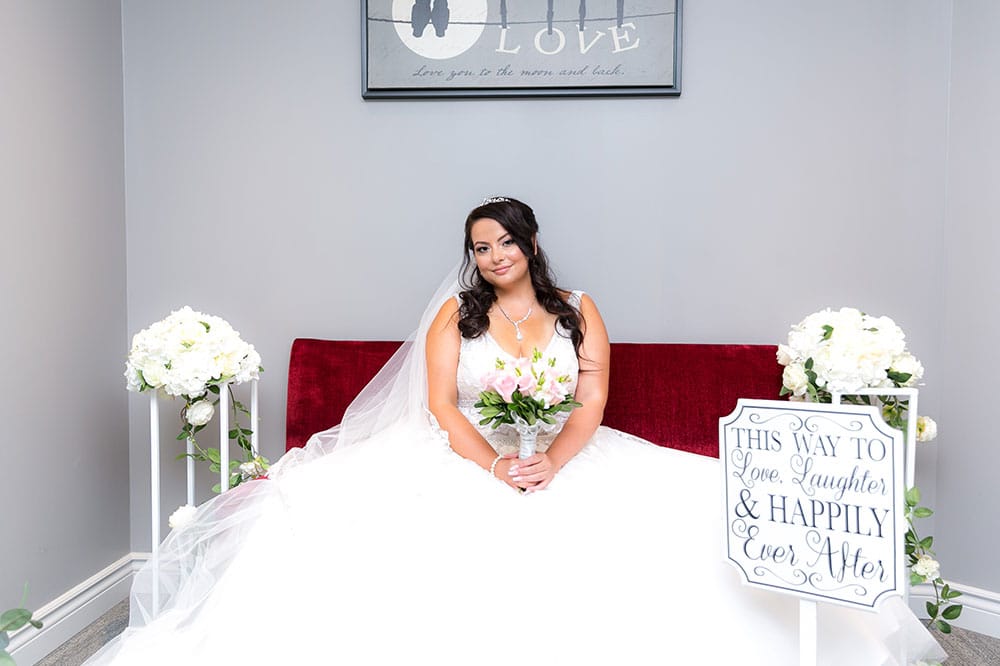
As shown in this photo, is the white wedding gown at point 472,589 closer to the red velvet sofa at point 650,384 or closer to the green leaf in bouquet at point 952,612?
the green leaf in bouquet at point 952,612

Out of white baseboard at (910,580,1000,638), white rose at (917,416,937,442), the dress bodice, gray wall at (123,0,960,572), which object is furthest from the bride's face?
white baseboard at (910,580,1000,638)

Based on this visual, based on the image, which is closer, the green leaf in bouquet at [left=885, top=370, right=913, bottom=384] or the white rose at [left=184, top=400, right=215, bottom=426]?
the green leaf in bouquet at [left=885, top=370, right=913, bottom=384]

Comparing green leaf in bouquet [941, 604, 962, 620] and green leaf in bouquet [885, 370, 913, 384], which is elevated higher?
green leaf in bouquet [885, 370, 913, 384]

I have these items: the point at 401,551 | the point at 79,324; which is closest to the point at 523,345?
the point at 401,551

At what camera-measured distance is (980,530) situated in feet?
7.89

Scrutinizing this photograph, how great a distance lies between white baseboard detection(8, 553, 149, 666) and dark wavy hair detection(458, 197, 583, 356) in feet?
5.74

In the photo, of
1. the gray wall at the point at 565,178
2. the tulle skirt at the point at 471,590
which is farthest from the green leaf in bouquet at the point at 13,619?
the gray wall at the point at 565,178

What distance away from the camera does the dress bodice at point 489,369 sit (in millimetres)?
2111

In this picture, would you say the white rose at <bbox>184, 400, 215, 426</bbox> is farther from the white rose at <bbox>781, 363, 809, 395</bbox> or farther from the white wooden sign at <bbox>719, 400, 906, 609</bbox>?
the white rose at <bbox>781, 363, 809, 395</bbox>

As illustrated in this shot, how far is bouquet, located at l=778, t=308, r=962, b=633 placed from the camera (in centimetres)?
198

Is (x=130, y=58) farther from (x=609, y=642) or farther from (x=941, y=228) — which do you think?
(x=941, y=228)

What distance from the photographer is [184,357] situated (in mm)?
2066

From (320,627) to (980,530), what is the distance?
243 cm

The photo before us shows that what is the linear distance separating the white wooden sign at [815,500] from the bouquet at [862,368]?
0.77 meters
